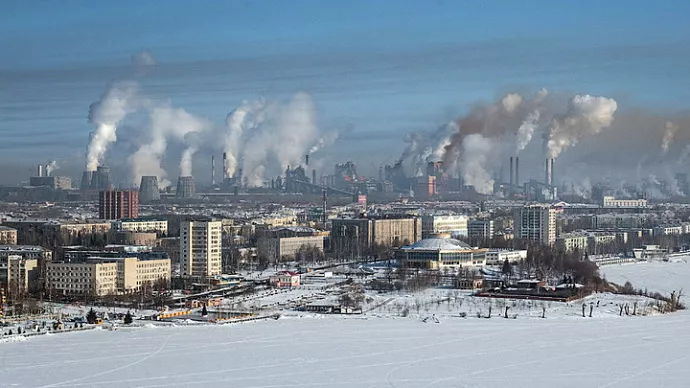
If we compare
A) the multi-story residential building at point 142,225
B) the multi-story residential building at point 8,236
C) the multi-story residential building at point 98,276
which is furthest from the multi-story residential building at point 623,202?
the multi-story residential building at point 98,276

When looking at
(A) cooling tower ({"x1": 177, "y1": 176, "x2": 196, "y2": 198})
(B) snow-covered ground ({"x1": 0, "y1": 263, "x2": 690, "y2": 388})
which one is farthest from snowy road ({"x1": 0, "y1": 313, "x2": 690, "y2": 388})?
(A) cooling tower ({"x1": 177, "y1": 176, "x2": 196, "y2": 198})

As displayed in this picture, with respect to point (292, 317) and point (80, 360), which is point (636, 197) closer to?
point (292, 317)

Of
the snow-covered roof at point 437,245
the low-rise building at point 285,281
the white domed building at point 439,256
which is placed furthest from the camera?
the snow-covered roof at point 437,245

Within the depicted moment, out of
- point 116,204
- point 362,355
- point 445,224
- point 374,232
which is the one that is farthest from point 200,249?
point 116,204

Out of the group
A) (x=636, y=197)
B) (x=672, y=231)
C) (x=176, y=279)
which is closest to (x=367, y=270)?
(x=176, y=279)

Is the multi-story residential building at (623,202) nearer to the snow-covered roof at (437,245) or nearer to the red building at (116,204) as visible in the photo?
the red building at (116,204)
